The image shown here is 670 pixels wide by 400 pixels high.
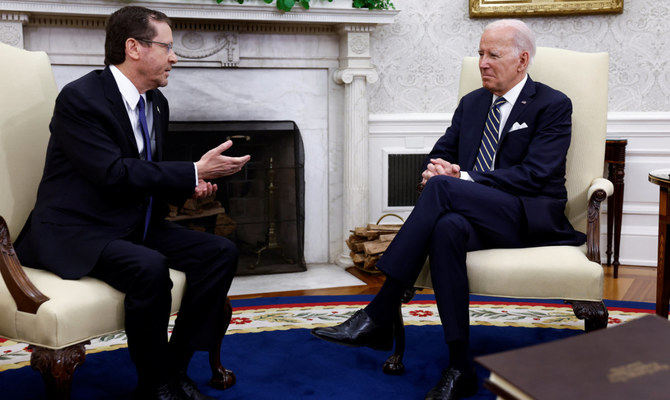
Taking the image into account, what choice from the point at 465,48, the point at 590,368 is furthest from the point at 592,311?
the point at 465,48

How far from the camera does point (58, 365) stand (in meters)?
1.80

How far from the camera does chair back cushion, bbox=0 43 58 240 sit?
2.22 metres

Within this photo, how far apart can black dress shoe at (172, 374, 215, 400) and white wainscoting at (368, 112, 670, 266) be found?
8.19ft

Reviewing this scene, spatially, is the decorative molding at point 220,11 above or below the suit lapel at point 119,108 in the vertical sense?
above

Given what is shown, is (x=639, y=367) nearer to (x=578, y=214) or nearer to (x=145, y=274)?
(x=145, y=274)

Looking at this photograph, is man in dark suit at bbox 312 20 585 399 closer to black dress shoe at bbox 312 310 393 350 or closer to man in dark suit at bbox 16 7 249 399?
black dress shoe at bbox 312 310 393 350

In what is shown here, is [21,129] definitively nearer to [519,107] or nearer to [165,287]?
[165,287]

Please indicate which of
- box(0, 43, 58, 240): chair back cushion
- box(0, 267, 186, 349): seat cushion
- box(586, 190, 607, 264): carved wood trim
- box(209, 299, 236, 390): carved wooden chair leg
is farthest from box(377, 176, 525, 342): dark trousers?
box(0, 43, 58, 240): chair back cushion

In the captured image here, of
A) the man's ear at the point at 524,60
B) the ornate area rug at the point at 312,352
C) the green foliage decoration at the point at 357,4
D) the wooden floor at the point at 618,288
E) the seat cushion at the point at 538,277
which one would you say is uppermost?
the green foliage decoration at the point at 357,4

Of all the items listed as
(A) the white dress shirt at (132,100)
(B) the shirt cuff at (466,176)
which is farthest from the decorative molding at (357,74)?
(A) the white dress shirt at (132,100)

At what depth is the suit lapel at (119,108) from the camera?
2.14 metres

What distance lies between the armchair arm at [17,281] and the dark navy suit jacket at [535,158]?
1566 millimetres

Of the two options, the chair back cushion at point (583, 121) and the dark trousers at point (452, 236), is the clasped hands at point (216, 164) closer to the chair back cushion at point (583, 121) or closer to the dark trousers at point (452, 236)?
the dark trousers at point (452, 236)

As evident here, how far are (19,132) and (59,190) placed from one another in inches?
12.9
